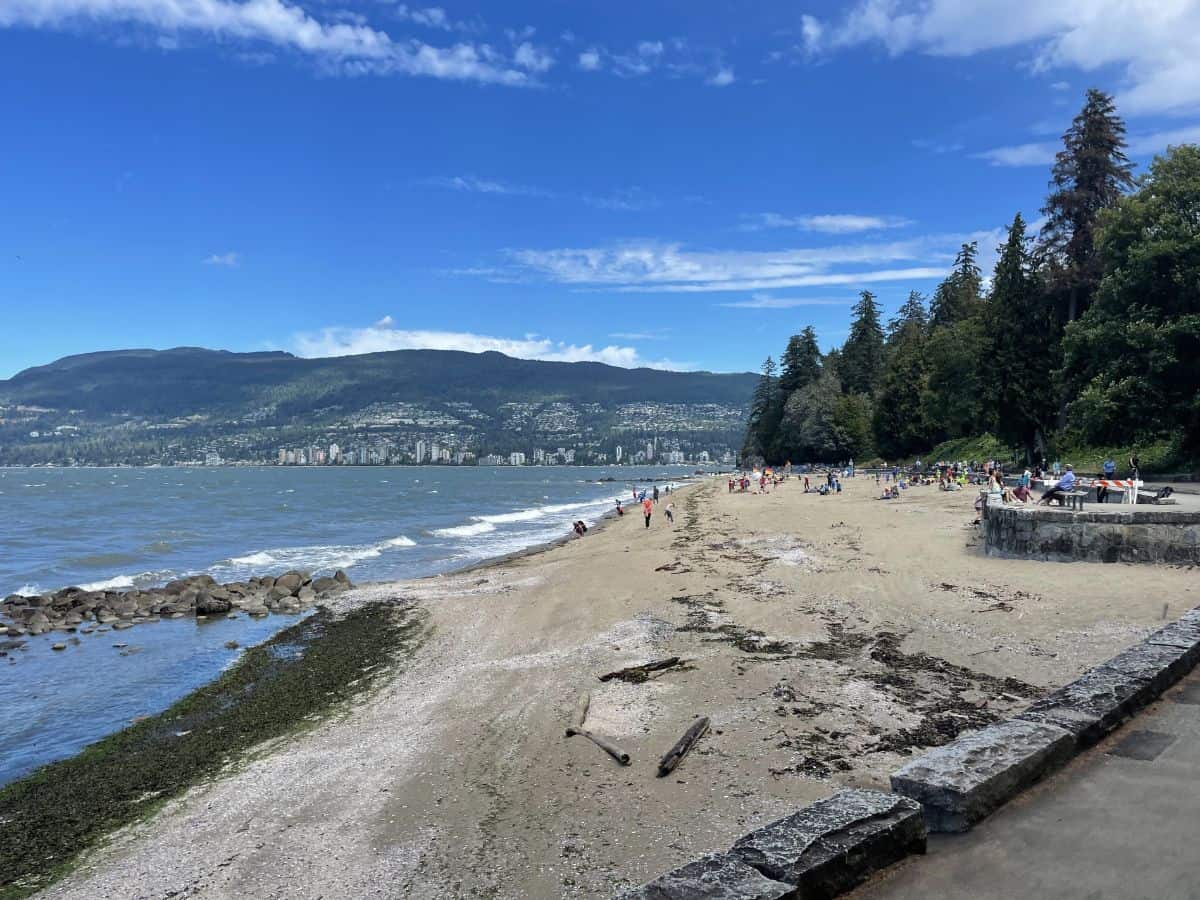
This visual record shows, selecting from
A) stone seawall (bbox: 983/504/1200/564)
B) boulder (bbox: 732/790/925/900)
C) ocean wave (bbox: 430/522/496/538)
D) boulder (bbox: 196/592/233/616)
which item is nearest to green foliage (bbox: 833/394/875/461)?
ocean wave (bbox: 430/522/496/538)

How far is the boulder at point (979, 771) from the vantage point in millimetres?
4082

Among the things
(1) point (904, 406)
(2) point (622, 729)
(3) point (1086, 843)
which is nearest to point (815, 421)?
(1) point (904, 406)

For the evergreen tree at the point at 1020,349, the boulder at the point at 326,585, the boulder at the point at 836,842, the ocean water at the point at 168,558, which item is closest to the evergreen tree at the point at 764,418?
the ocean water at the point at 168,558

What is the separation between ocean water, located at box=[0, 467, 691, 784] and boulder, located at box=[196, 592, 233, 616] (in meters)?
0.70

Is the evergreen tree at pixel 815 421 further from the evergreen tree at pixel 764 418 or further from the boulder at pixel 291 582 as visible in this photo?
the boulder at pixel 291 582

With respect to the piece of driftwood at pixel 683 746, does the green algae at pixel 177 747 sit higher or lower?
lower

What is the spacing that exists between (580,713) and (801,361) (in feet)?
324

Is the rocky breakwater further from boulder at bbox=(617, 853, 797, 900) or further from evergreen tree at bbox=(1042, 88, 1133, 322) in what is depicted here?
evergreen tree at bbox=(1042, 88, 1133, 322)

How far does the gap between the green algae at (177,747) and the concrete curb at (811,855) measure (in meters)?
6.44

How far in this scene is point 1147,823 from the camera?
396 centimetres

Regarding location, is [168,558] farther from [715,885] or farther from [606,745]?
[715,885]

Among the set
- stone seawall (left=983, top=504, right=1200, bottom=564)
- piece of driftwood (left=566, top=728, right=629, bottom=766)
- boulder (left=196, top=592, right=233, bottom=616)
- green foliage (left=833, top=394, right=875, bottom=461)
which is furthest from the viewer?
green foliage (left=833, top=394, right=875, bottom=461)

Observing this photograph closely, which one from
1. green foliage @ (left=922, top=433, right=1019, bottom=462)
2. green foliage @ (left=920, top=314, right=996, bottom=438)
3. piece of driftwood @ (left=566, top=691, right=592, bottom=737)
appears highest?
green foliage @ (left=920, top=314, right=996, bottom=438)

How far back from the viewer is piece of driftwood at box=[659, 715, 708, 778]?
272 inches
